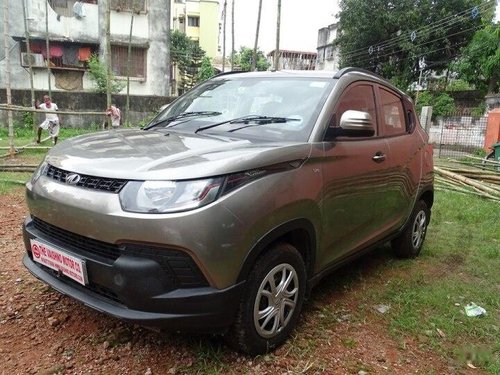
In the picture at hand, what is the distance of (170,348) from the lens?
2.63m

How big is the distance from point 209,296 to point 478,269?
11.0 feet

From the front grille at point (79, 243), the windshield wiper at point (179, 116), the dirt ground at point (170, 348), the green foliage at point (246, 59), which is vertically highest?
the green foliage at point (246, 59)

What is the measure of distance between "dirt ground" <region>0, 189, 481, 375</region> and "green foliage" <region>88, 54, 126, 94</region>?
17658mm

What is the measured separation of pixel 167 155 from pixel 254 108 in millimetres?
1057

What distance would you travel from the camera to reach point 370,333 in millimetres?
3027

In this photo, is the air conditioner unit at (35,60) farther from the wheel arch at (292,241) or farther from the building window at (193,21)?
the building window at (193,21)

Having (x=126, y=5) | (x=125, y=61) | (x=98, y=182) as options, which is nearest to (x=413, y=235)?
(x=98, y=182)

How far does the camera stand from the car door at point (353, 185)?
292 centimetres

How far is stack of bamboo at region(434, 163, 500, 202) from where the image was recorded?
7.49 m

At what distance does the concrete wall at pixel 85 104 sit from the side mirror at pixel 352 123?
16204 mm

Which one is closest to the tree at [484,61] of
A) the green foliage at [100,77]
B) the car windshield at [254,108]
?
the green foliage at [100,77]

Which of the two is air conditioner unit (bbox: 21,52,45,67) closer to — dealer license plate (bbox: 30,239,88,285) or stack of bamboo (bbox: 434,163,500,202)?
stack of bamboo (bbox: 434,163,500,202)

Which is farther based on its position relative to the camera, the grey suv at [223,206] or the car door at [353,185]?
the car door at [353,185]

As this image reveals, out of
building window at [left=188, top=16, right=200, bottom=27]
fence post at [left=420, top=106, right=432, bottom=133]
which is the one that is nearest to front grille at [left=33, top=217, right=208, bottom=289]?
fence post at [left=420, top=106, right=432, bottom=133]
